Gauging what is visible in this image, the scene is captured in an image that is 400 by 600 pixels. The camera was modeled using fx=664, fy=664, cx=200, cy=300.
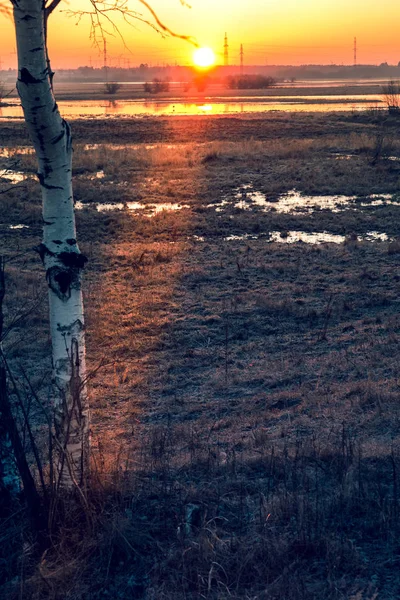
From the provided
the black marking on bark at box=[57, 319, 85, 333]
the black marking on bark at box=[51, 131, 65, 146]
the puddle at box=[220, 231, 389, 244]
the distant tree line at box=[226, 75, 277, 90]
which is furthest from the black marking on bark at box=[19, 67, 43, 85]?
A: the distant tree line at box=[226, 75, 277, 90]

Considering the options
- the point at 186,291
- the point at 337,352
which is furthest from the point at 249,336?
the point at 186,291

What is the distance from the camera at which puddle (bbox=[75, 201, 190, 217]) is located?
16.5 meters

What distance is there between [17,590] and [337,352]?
5187 mm

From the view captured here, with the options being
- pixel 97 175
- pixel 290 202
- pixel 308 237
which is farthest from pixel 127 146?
pixel 308 237

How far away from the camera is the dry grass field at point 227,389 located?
11.3ft

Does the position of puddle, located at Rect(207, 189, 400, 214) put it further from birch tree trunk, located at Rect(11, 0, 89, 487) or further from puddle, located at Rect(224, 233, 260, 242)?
birch tree trunk, located at Rect(11, 0, 89, 487)

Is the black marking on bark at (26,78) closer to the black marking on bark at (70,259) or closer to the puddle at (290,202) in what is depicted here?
the black marking on bark at (70,259)

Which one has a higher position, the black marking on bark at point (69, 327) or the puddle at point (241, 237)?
the black marking on bark at point (69, 327)

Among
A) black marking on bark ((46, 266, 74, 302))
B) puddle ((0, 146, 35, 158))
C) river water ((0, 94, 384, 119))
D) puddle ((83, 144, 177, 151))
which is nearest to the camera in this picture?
black marking on bark ((46, 266, 74, 302))

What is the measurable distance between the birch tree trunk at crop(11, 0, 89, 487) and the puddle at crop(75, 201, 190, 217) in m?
12.0

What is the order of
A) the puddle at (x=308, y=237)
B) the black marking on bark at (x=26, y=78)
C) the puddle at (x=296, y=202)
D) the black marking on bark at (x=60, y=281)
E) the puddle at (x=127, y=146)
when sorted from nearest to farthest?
the black marking on bark at (x=26, y=78) < the black marking on bark at (x=60, y=281) < the puddle at (x=308, y=237) < the puddle at (x=296, y=202) < the puddle at (x=127, y=146)

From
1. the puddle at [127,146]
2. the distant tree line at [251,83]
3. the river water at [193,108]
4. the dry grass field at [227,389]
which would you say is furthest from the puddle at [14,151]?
the distant tree line at [251,83]

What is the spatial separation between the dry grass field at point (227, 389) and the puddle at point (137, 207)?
168mm

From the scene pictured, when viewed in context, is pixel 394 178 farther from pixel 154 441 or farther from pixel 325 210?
pixel 154 441
